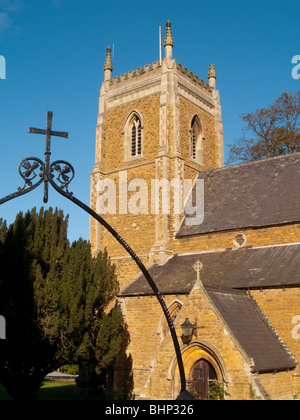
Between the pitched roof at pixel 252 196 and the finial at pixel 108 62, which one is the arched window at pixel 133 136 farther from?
the pitched roof at pixel 252 196

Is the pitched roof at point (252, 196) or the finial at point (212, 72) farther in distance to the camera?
the finial at point (212, 72)

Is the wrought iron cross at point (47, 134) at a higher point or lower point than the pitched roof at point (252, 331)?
higher

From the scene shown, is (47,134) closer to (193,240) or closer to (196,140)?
(193,240)

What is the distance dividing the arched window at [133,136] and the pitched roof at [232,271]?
693 centimetres

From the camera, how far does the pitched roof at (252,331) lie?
1438 cm

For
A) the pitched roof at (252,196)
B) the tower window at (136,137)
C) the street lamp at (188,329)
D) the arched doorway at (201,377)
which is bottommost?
the arched doorway at (201,377)

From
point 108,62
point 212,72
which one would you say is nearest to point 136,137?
point 108,62

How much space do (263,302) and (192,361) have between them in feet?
12.2

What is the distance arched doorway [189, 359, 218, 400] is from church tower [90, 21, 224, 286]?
27.7ft

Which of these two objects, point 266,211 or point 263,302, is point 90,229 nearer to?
point 266,211

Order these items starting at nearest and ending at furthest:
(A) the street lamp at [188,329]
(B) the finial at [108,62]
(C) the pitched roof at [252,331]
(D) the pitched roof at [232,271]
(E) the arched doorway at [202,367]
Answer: (E) the arched doorway at [202,367] < (C) the pitched roof at [252,331] < (A) the street lamp at [188,329] < (D) the pitched roof at [232,271] < (B) the finial at [108,62]

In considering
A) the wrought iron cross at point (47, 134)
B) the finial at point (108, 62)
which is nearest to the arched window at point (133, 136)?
the finial at point (108, 62)

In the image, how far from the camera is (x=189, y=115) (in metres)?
27.4

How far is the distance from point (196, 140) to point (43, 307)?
1566 cm
